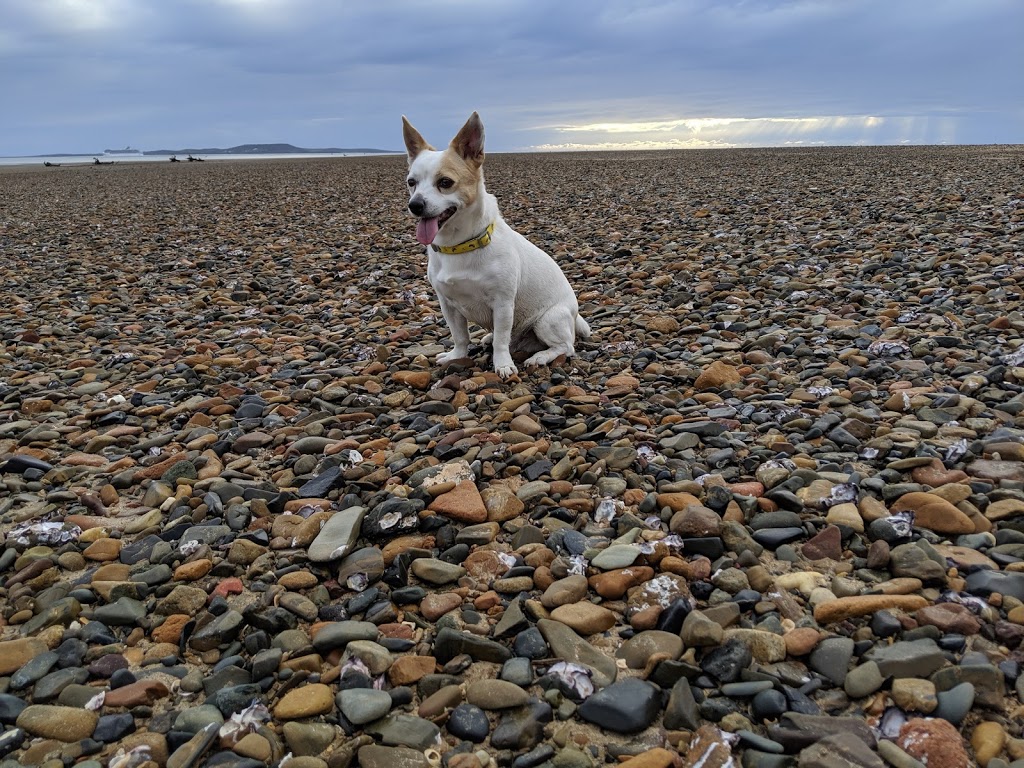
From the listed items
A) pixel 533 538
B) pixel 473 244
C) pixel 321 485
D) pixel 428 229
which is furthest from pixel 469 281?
pixel 533 538

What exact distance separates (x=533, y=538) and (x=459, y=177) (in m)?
3.13

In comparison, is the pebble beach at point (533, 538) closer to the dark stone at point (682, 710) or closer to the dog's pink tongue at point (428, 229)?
the dark stone at point (682, 710)

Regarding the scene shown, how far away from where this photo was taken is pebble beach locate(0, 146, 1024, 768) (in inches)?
92.3

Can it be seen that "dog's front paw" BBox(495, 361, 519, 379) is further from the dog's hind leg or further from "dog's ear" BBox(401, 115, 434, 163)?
"dog's ear" BBox(401, 115, 434, 163)

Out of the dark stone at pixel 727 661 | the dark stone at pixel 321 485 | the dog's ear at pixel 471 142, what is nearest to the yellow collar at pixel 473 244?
the dog's ear at pixel 471 142

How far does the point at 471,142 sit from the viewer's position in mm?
5570

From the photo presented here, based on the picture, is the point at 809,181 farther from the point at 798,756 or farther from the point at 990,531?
the point at 798,756

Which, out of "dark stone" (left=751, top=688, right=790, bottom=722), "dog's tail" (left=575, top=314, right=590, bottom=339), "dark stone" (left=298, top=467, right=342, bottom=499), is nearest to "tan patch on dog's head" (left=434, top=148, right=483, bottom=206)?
"dog's tail" (left=575, top=314, right=590, bottom=339)

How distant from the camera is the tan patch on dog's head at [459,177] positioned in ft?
17.4

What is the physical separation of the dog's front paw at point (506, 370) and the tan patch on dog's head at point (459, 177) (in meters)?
1.37

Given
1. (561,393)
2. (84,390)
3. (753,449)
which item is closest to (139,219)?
(84,390)

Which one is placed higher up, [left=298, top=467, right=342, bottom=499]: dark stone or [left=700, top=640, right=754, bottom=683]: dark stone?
[left=298, top=467, right=342, bottom=499]: dark stone

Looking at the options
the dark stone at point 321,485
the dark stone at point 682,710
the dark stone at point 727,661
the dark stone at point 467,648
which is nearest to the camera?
the dark stone at point 682,710

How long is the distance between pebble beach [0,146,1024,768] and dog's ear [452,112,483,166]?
1775mm
